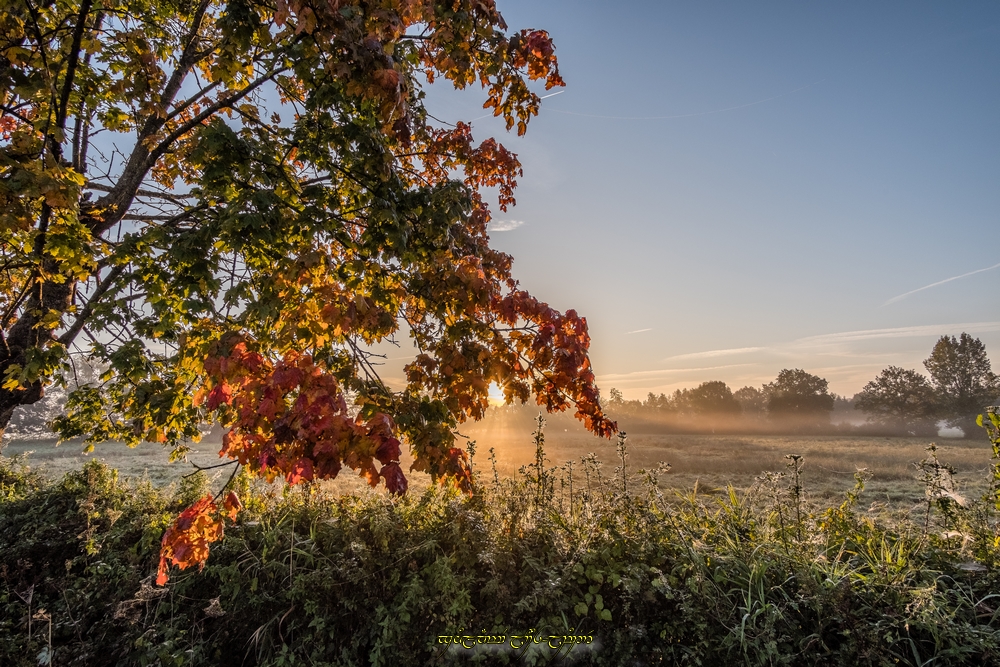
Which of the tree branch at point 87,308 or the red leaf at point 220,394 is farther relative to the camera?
the tree branch at point 87,308

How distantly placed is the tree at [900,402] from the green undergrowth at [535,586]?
184 ft

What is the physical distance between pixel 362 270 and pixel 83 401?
4.30m

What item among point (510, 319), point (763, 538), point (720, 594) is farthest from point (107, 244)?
point (763, 538)

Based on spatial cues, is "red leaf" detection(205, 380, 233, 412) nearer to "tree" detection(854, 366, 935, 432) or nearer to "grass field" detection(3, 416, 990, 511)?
"grass field" detection(3, 416, 990, 511)

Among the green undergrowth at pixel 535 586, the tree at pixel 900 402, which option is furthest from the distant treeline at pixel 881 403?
the green undergrowth at pixel 535 586

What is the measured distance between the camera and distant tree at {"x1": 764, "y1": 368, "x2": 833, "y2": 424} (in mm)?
47500

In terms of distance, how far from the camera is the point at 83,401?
5.04 meters

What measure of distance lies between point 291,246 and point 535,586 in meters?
3.75

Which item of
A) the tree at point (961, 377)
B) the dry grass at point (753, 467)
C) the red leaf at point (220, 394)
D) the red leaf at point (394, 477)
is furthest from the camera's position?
the tree at point (961, 377)

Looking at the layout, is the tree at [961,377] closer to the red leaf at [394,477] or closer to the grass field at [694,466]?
the grass field at [694,466]

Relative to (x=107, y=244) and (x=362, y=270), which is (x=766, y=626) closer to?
(x=362, y=270)

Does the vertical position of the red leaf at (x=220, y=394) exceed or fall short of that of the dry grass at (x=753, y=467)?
it exceeds it

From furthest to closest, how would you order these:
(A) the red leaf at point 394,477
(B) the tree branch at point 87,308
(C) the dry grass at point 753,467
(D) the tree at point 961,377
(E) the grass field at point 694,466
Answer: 1. (D) the tree at point 961,377
2. (C) the dry grass at point 753,467
3. (E) the grass field at point 694,466
4. (B) the tree branch at point 87,308
5. (A) the red leaf at point 394,477

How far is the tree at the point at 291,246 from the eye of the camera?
9.04 ft
